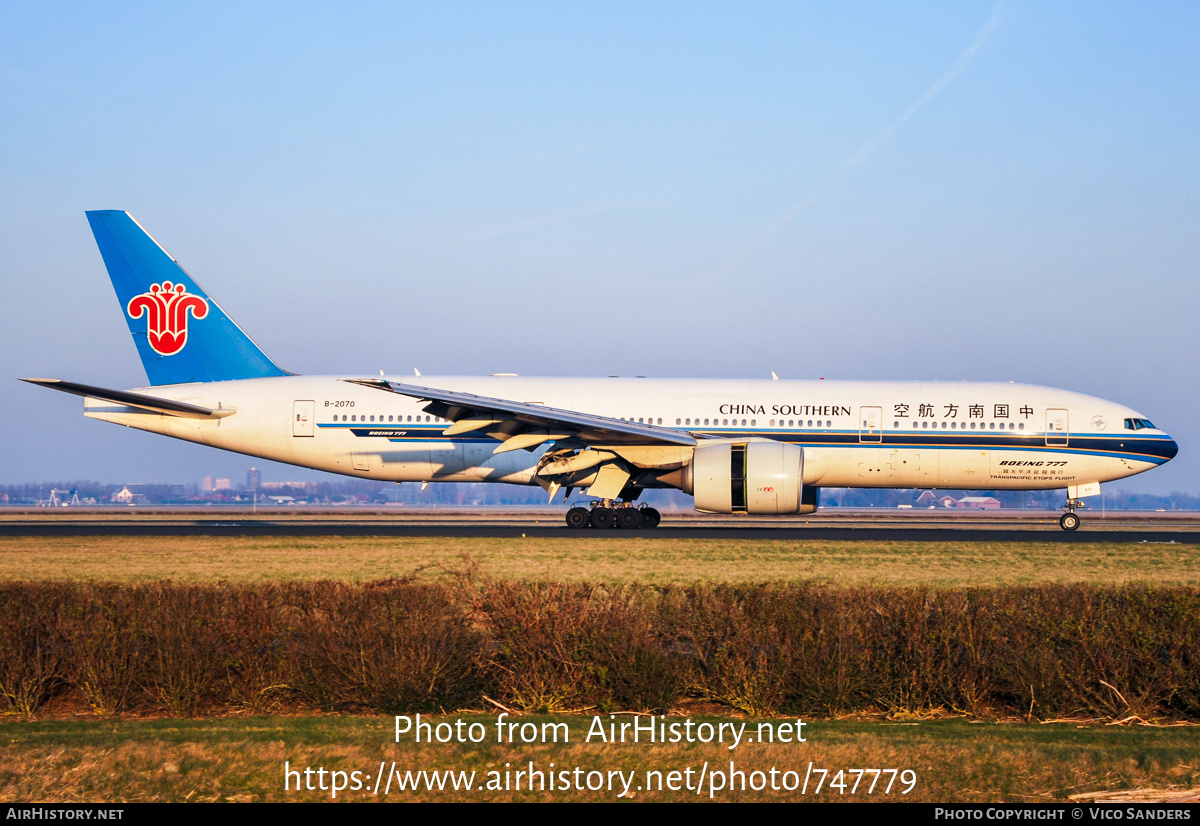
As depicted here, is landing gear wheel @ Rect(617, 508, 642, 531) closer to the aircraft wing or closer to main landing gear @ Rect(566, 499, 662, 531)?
main landing gear @ Rect(566, 499, 662, 531)

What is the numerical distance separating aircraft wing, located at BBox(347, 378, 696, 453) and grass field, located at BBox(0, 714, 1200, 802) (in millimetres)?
14729

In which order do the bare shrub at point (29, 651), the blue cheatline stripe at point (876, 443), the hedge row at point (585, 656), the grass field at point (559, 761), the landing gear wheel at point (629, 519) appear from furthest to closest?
the blue cheatline stripe at point (876, 443) → the landing gear wheel at point (629, 519) → the hedge row at point (585, 656) → the bare shrub at point (29, 651) → the grass field at point (559, 761)

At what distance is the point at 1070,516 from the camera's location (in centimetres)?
2786

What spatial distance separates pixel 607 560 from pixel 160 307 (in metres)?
18.0

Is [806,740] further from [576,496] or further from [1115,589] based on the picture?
[576,496]

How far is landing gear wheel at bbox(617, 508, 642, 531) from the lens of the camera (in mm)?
25172

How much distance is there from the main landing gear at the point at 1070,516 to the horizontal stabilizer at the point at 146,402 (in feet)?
76.9

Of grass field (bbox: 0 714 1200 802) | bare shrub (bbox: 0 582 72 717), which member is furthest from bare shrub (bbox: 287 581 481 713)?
bare shrub (bbox: 0 582 72 717)

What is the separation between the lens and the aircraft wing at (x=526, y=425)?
2288 centimetres

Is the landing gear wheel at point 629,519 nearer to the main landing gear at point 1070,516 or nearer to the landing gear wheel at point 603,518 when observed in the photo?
the landing gear wheel at point 603,518

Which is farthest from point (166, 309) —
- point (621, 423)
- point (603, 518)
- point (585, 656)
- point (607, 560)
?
point (585, 656)

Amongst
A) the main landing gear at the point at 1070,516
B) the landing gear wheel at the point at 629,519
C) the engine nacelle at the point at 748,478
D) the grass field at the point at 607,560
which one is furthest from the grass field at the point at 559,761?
the main landing gear at the point at 1070,516

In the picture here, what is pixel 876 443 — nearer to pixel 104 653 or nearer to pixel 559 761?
pixel 559 761
